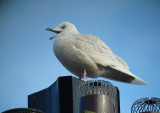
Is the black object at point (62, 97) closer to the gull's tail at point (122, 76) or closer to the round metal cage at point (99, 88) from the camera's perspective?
Answer: the gull's tail at point (122, 76)

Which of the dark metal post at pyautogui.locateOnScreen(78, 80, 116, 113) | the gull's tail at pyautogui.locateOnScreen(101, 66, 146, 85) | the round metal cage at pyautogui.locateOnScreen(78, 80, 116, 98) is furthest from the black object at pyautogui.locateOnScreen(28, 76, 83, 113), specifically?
the dark metal post at pyautogui.locateOnScreen(78, 80, 116, 113)

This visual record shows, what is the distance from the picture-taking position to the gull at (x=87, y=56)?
17.4m

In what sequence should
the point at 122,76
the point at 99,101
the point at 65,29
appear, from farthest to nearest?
the point at 65,29, the point at 122,76, the point at 99,101

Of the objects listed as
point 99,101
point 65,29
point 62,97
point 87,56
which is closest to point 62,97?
point 62,97

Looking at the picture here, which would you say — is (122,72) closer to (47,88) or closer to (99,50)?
(99,50)

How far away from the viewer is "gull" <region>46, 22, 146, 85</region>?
17.4 m

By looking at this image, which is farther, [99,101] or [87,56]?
[87,56]

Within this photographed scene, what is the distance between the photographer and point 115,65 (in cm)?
1812

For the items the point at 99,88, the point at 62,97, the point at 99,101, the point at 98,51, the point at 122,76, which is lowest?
the point at 99,101

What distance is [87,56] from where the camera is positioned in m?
17.5

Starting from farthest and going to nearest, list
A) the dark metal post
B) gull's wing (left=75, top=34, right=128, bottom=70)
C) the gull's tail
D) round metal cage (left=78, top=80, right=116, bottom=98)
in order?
the gull's tail < gull's wing (left=75, top=34, right=128, bottom=70) < round metal cage (left=78, top=80, right=116, bottom=98) < the dark metal post

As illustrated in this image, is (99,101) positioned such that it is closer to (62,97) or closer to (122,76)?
(62,97)

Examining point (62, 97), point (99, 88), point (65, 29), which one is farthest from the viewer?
point (65, 29)

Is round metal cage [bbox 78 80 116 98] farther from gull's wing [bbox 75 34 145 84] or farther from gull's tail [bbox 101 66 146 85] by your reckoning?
gull's tail [bbox 101 66 146 85]
